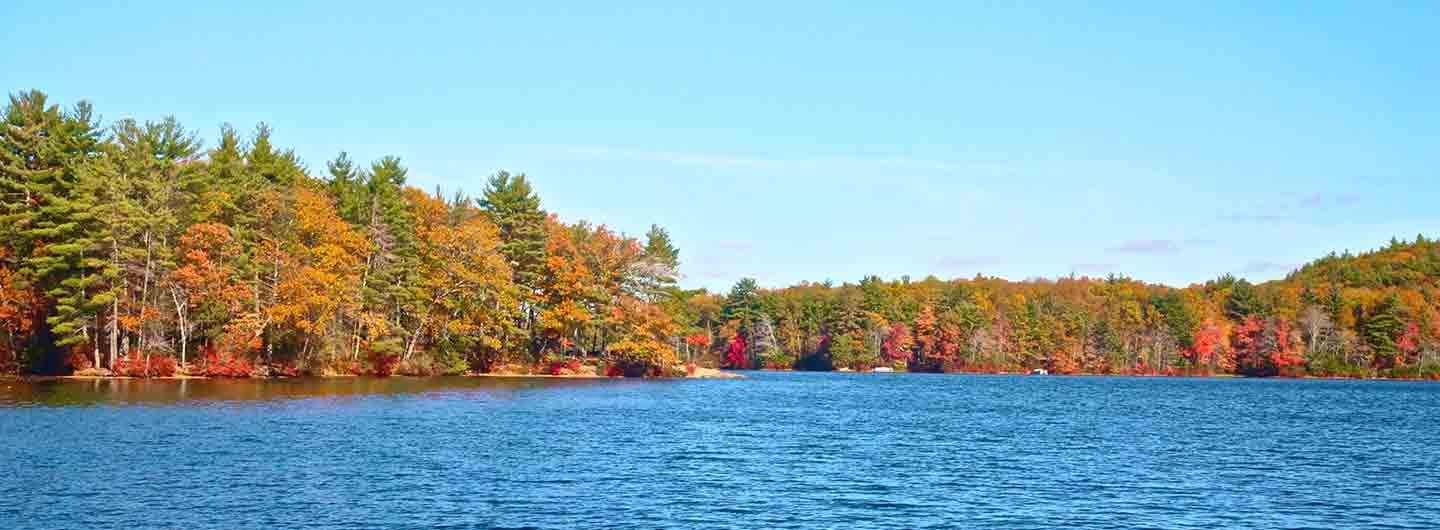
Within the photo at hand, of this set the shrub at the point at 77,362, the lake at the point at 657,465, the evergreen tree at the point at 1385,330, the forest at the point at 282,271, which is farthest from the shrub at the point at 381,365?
the evergreen tree at the point at 1385,330

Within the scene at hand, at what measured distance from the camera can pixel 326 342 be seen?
299ft

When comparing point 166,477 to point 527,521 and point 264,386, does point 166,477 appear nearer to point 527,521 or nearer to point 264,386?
point 527,521

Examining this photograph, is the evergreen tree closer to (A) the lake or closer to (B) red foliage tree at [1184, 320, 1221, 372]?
(B) red foliage tree at [1184, 320, 1221, 372]

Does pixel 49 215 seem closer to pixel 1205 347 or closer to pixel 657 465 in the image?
pixel 657 465

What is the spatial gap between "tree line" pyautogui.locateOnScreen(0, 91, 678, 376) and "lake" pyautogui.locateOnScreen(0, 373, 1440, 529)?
10160 mm

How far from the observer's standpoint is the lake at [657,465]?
30.7 m

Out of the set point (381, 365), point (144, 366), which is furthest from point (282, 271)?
point (381, 365)

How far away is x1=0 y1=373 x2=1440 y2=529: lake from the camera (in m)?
30.7

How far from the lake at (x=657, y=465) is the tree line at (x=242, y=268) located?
1016cm

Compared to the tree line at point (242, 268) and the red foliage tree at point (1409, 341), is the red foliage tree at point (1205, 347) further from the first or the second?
the tree line at point (242, 268)

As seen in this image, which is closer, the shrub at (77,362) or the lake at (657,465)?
the lake at (657,465)

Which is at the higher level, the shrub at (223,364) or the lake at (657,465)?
the shrub at (223,364)

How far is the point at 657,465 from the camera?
4122 centimetres

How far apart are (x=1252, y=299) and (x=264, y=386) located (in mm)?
165708
